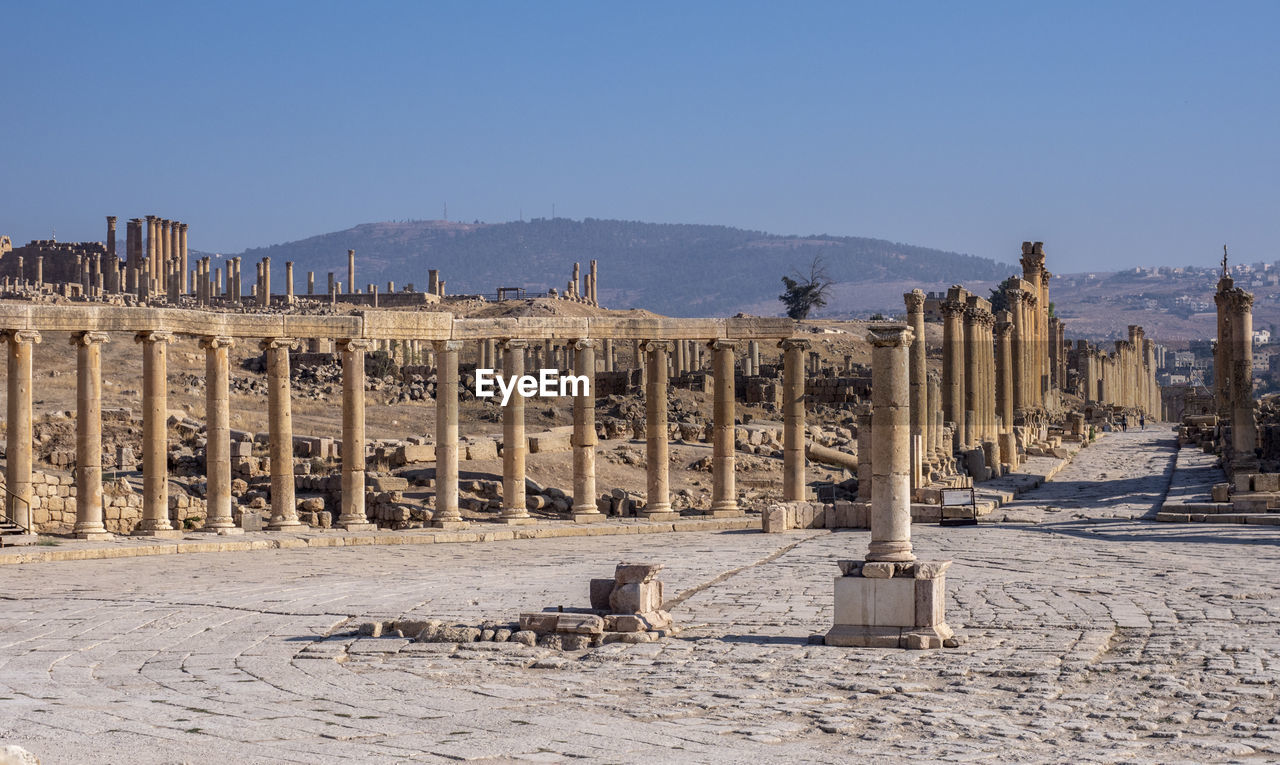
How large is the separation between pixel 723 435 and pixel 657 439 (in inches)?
52.2

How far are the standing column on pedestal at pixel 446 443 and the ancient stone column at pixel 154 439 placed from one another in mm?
4845

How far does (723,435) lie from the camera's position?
3120 cm

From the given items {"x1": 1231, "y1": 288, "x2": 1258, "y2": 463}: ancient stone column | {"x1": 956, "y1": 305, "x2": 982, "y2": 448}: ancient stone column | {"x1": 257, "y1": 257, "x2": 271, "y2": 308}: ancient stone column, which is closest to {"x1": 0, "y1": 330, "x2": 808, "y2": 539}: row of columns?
{"x1": 956, "y1": 305, "x2": 982, "y2": 448}: ancient stone column

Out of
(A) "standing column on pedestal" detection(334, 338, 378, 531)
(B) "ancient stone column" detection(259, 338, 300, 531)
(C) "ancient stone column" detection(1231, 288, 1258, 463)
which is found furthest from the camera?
(C) "ancient stone column" detection(1231, 288, 1258, 463)

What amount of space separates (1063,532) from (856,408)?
33695 mm

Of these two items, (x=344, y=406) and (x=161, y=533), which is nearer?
(x=161, y=533)

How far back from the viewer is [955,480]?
36219 millimetres

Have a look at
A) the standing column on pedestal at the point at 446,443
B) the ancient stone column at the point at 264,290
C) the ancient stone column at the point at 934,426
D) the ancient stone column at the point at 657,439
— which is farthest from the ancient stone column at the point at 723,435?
the ancient stone column at the point at 264,290

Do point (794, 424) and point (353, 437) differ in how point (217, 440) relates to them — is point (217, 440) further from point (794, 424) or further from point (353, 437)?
point (794, 424)

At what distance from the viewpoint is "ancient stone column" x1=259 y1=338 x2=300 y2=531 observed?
2862cm

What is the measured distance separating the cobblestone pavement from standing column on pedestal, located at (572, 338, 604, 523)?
663 cm

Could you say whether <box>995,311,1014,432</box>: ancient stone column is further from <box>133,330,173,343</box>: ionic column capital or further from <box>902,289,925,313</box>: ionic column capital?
<box>133,330,173,343</box>: ionic column capital

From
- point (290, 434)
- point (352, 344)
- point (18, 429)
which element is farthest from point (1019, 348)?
point (18, 429)

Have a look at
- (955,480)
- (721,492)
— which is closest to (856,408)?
(955,480)
